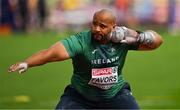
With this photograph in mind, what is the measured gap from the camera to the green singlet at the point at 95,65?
8.48 meters

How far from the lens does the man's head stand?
8.37 metres

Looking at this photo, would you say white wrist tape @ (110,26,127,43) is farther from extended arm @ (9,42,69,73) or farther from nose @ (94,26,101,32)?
extended arm @ (9,42,69,73)

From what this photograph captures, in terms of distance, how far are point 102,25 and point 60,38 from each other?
16004 millimetres

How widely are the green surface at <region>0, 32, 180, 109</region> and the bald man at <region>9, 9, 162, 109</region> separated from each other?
4164 millimetres

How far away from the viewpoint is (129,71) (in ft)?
59.0

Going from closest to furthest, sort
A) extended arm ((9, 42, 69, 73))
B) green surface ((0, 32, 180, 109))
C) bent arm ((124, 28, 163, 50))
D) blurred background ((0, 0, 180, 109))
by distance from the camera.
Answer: extended arm ((9, 42, 69, 73)) < bent arm ((124, 28, 163, 50)) < green surface ((0, 32, 180, 109)) < blurred background ((0, 0, 180, 109))

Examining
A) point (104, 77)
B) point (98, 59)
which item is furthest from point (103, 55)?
point (104, 77)

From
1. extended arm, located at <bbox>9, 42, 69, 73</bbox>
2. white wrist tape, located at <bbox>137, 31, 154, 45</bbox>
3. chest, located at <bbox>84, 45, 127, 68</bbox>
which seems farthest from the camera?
white wrist tape, located at <bbox>137, 31, 154, 45</bbox>

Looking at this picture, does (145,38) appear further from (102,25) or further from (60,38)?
(60,38)

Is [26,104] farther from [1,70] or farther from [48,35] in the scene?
[48,35]

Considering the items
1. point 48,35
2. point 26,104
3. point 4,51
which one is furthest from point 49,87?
point 48,35

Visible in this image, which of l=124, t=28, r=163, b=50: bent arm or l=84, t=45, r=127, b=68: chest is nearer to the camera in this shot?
l=84, t=45, r=127, b=68: chest

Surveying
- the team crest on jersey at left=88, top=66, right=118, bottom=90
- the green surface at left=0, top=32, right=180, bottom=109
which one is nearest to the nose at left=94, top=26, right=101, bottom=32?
the team crest on jersey at left=88, top=66, right=118, bottom=90

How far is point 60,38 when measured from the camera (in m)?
24.3
